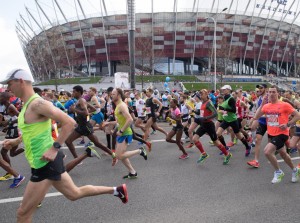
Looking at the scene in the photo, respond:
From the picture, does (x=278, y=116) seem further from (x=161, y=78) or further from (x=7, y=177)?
(x=161, y=78)

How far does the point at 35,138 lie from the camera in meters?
2.80

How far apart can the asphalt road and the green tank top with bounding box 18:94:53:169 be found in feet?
4.47

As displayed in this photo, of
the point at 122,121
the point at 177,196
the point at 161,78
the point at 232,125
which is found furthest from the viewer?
the point at 161,78

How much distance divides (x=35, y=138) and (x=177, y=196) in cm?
271

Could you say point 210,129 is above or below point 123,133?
below

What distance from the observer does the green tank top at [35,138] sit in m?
2.78

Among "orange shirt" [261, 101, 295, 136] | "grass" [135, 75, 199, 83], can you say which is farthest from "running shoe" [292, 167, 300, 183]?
"grass" [135, 75, 199, 83]

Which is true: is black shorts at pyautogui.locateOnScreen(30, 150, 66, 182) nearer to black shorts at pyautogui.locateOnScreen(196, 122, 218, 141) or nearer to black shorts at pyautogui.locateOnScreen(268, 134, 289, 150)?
black shorts at pyautogui.locateOnScreen(268, 134, 289, 150)

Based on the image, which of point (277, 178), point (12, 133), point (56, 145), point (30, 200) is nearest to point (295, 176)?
point (277, 178)

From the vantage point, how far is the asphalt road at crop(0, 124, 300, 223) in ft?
12.8

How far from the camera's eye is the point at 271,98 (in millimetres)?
5434

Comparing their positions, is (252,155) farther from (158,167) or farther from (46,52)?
(46,52)

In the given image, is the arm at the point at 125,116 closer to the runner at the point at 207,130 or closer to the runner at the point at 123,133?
the runner at the point at 123,133

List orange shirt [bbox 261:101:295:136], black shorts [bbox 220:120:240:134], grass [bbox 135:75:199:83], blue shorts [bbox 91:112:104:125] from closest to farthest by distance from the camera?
orange shirt [bbox 261:101:295:136]
black shorts [bbox 220:120:240:134]
blue shorts [bbox 91:112:104:125]
grass [bbox 135:75:199:83]
